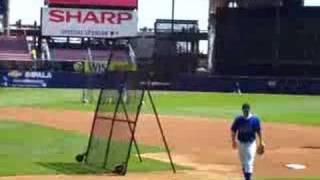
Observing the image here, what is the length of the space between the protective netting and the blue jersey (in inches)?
140

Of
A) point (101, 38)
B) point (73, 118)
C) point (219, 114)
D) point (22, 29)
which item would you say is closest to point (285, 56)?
point (101, 38)

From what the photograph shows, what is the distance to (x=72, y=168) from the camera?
21.2 metres

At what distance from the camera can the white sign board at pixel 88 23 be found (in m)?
94.9

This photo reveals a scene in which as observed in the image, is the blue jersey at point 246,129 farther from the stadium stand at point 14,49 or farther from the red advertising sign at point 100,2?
the red advertising sign at point 100,2

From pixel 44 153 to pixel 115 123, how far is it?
3072mm

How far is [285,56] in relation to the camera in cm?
8969

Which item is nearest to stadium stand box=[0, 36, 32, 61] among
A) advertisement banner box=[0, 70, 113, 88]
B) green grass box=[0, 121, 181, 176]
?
advertisement banner box=[0, 70, 113, 88]

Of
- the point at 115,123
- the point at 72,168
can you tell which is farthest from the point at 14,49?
the point at 72,168

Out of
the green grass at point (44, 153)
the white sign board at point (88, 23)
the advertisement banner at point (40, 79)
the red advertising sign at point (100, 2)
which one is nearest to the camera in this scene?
the green grass at point (44, 153)

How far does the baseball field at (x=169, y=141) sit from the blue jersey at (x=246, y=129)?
2885 millimetres

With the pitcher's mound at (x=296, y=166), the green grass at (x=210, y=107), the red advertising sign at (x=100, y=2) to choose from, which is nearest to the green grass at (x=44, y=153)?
the pitcher's mound at (x=296, y=166)

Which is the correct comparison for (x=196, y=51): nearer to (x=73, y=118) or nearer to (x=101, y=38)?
(x=101, y=38)

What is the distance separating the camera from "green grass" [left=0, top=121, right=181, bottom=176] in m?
20.8

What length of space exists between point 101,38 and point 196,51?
10846 mm
